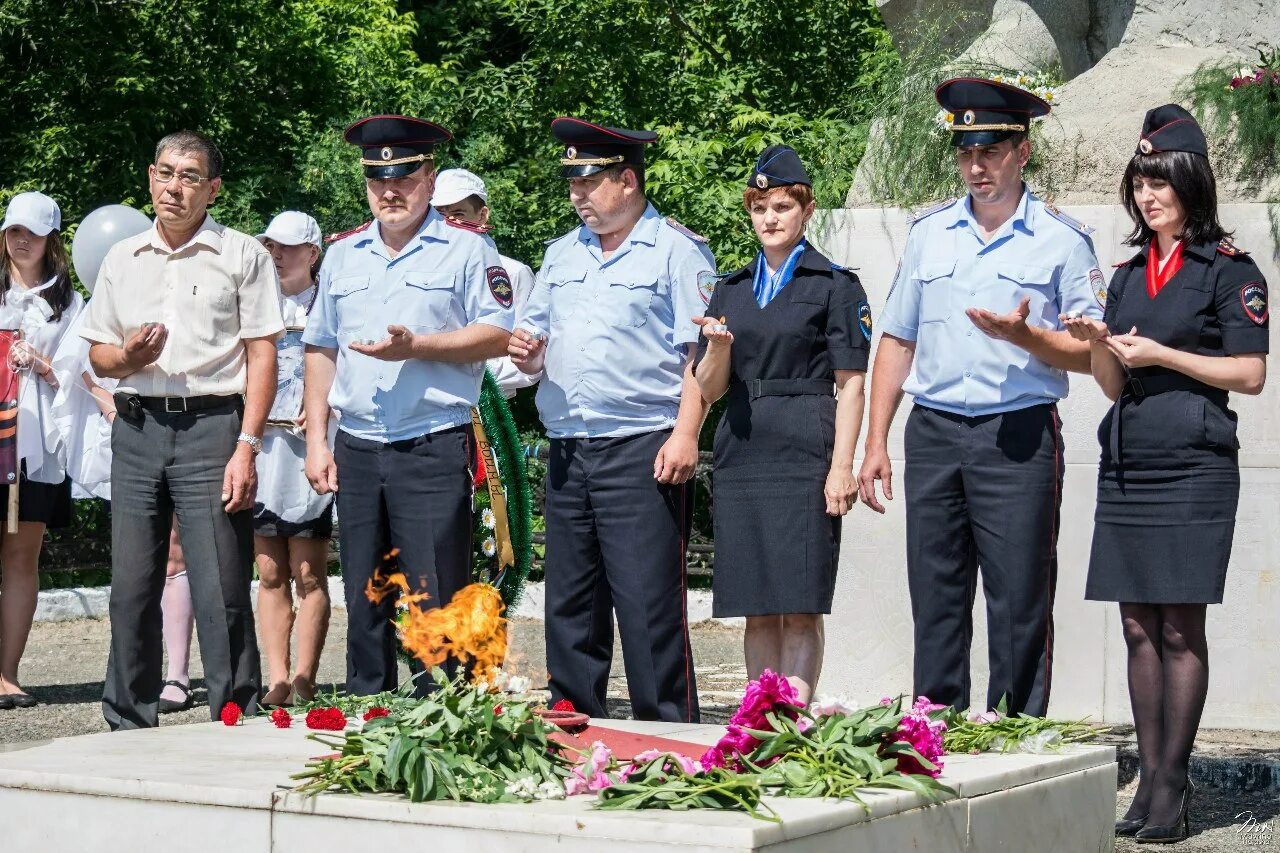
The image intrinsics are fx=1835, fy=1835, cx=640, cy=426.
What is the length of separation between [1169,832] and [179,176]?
12.6ft

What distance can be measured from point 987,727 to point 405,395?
2.39 metres

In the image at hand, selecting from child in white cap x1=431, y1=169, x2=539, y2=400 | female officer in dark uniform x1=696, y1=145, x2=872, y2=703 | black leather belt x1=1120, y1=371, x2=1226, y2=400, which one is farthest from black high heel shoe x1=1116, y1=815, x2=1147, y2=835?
child in white cap x1=431, y1=169, x2=539, y2=400

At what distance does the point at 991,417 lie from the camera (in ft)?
18.2

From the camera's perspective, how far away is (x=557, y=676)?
608 cm

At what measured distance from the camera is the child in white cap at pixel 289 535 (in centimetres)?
746

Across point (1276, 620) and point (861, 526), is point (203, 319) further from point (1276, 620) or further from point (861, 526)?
point (1276, 620)

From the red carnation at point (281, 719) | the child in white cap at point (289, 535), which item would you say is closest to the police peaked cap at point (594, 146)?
the child in white cap at point (289, 535)

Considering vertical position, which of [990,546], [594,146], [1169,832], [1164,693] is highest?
[594,146]

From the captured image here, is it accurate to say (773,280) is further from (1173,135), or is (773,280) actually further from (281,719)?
(281,719)

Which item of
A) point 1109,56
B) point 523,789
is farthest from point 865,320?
point 1109,56

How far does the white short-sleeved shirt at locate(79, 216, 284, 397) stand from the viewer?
6.18m

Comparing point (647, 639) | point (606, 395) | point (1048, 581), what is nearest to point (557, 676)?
point (647, 639)

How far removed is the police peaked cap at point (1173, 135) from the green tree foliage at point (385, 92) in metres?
9.79

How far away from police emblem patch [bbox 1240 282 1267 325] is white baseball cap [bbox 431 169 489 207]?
12.3 ft
